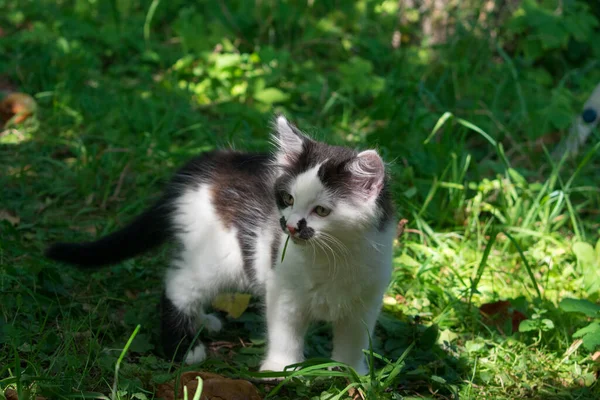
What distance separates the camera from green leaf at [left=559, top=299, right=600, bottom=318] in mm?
3199

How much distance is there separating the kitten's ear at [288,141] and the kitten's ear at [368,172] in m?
0.28

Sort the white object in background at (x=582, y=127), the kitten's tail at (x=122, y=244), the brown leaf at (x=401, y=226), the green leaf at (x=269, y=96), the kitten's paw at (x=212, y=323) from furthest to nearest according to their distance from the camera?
the green leaf at (x=269, y=96) → the white object in background at (x=582, y=127) → the brown leaf at (x=401, y=226) → the kitten's paw at (x=212, y=323) → the kitten's tail at (x=122, y=244)

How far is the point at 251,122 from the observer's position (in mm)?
5090

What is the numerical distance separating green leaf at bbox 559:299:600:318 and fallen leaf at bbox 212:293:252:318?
4.76ft

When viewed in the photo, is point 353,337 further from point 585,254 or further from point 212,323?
point 585,254

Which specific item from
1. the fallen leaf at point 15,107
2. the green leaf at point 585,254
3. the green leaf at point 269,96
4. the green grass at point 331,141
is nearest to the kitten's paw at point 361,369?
the green grass at point 331,141

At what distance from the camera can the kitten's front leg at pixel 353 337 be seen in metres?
3.00

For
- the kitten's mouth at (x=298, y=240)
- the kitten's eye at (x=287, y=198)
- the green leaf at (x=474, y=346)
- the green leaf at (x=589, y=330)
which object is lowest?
the green leaf at (x=474, y=346)

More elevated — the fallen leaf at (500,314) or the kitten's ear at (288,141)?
the kitten's ear at (288,141)

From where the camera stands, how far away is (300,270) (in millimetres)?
2855

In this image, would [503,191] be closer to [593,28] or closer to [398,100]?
[398,100]

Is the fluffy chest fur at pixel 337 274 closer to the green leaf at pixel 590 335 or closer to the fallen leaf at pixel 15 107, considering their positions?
the green leaf at pixel 590 335

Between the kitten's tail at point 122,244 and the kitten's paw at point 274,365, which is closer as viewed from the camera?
the kitten's paw at point 274,365

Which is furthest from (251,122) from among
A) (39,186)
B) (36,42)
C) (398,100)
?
(36,42)
